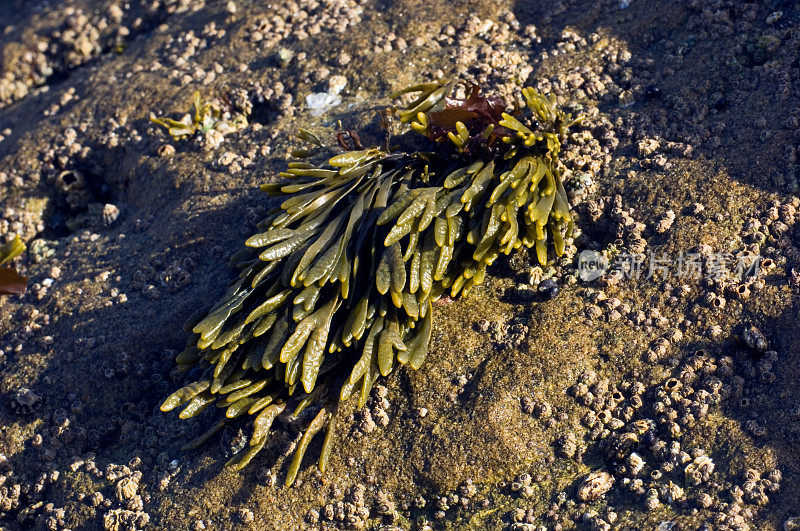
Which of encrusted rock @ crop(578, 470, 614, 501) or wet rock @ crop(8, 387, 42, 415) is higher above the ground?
wet rock @ crop(8, 387, 42, 415)

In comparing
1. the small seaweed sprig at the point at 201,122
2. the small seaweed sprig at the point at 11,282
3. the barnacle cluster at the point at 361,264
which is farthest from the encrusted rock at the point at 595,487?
the small seaweed sprig at the point at 11,282

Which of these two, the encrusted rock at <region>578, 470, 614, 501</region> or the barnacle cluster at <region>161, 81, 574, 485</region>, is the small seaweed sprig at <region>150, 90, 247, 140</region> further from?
the encrusted rock at <region>578, 470, 614, 501</region>

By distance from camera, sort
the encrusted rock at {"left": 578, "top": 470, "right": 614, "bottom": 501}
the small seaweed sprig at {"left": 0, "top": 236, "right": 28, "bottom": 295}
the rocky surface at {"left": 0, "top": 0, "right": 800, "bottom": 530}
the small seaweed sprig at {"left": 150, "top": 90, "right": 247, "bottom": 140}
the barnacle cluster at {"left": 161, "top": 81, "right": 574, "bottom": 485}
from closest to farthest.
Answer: the encrusted rock at {"left": 578, "top": 470, "right": 614, "bottom": 501}, the rocky surface at {"left": 0, "top": 0, "right": 800, "bottom": 530}, the barnacle cluster at {"left": 161, "top": 81, "right": 574, "bottom": 485}, the small seaweed sprig at {"left": 0, "top": 236, "right": 28, "bottom": 295}, the small seaweed sprig at {"left": 150, "top": 90, "right": 247, "bottom": 140}

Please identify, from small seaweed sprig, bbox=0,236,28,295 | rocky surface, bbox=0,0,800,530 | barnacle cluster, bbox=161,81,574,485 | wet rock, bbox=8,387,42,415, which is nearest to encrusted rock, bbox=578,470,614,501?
rocky surface, bbox=0,0,800,530

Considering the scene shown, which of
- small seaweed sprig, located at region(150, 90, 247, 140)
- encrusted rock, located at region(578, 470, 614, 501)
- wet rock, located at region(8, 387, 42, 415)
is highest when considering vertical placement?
small seaweed sprig, located at region(150, 90, 247, 140)

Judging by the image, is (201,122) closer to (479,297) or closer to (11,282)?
(11,282)

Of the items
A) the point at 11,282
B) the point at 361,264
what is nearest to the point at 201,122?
the point at 11,282

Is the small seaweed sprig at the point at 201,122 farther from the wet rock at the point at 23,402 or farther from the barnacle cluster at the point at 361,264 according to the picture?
the wet rock at the point at 23,402
